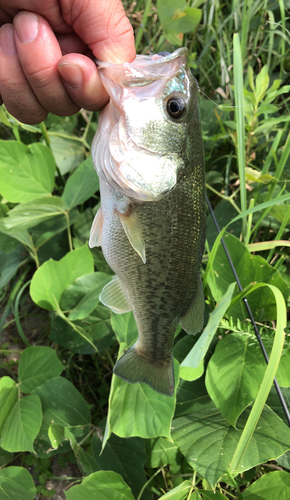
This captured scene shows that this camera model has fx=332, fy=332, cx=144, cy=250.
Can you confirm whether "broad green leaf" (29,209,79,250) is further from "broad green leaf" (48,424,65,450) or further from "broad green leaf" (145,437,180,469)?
"broad green leaf" (145,437,180,469)

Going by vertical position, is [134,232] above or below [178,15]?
below

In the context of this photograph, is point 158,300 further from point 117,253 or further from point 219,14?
point 219,14

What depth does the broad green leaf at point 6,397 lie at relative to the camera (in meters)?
1.43

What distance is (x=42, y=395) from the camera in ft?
4.92

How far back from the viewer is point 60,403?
59.2 inches

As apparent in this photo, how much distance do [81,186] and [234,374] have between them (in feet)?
3.91

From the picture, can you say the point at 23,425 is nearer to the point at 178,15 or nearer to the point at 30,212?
the point at 30,212

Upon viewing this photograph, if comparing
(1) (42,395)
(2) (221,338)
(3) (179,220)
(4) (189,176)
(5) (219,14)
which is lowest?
(1) (42,395)

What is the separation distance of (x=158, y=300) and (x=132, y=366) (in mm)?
250

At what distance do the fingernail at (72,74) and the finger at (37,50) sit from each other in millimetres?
53

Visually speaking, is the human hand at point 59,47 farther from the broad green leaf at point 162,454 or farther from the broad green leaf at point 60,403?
the broad green leaf at point 162,454

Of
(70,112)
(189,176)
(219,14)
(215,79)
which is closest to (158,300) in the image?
(189,176)

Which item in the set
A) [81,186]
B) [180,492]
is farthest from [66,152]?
[180,492]

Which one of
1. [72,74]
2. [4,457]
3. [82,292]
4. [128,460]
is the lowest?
[4,457]
